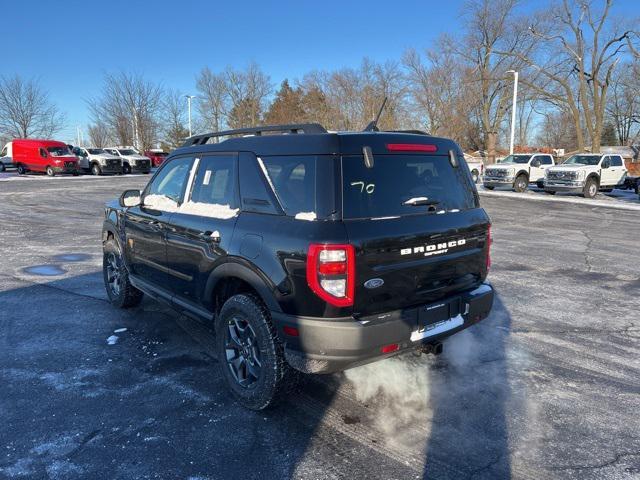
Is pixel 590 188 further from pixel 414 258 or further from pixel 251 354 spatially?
pixel 251 354

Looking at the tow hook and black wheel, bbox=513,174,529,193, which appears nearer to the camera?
the tow hook

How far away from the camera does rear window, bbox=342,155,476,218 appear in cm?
280

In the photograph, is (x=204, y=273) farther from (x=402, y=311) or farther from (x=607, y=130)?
(x=607, y=130)

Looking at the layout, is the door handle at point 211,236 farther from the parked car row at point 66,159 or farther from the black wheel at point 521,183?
the parked car row at point 66,159

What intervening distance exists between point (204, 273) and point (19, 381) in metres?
1.72

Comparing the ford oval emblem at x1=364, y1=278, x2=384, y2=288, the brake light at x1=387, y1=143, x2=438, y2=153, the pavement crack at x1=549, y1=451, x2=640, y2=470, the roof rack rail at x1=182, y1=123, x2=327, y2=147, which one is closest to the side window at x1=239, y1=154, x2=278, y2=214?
the roof rack rail at x1=182, y1=123, x2=327, y2=147

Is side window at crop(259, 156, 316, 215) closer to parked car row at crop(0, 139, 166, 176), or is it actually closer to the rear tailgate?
the rear tailgate

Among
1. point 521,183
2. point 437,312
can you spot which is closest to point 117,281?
point 437,312

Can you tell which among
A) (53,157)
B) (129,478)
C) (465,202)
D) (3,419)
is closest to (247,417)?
(129,478)

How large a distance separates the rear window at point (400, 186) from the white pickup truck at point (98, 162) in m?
33.6

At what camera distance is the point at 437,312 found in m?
3.06

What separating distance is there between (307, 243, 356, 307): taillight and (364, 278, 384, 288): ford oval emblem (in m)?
0.10

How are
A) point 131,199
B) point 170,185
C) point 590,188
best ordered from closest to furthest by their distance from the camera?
point 170,185 < point 131,199 < point 590,188

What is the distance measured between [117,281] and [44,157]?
101ft
